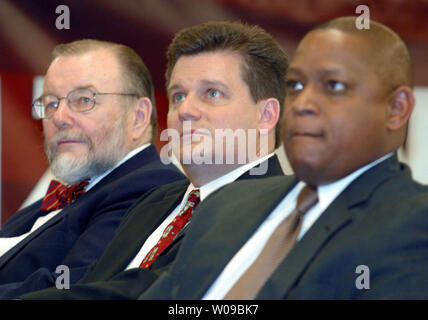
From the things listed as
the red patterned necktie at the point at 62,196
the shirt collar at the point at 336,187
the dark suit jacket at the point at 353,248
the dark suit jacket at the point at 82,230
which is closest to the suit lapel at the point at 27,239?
the dark suit jacket at the point at 82,230

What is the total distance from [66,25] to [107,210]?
5.53 ft

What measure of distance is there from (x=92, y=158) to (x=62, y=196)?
0.71ft

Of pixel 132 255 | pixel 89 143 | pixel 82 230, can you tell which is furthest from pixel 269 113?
pixel 89 143

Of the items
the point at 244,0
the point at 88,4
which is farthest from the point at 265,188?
the point at 88,4

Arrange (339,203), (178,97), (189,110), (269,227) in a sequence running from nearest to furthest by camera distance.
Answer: (339,203) < (269,227) < (189,110) < (178,97)

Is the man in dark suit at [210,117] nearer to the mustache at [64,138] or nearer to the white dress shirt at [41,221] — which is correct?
the white dress shirt at [41,221]

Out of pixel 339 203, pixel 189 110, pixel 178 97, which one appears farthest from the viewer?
pixel 178 97

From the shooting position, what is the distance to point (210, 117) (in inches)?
98.3

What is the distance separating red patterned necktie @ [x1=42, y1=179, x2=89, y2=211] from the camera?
126 inches

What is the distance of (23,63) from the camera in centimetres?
427

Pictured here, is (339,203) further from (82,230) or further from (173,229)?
(82,230)

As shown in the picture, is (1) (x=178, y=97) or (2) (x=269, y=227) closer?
(2) (x=269, y=227)

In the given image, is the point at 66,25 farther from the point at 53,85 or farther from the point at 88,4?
the point at 53,85

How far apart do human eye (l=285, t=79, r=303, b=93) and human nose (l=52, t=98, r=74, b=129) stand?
1.85 meters
